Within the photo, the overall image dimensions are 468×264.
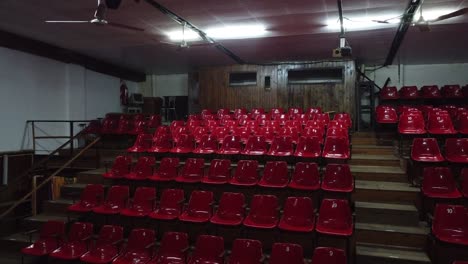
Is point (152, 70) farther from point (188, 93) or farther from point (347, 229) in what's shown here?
point (347, 229)

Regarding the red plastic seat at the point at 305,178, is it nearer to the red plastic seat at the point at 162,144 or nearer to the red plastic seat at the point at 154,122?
the red plastic seat at the point at 162,144

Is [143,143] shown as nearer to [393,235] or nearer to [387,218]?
[387,218]

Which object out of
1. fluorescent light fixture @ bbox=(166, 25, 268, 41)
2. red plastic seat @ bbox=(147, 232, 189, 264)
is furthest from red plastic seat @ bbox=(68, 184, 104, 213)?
fluorescent light fixture @ bbox=(166, 25, 268, 41)

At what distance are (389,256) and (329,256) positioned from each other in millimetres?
956

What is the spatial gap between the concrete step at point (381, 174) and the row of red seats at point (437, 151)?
38 cm

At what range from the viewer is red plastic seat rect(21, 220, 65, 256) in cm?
475

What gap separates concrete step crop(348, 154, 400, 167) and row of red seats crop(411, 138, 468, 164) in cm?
68

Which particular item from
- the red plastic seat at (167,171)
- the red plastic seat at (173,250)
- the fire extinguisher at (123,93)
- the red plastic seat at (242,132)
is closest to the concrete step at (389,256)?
the red plastic seat at (173,250)

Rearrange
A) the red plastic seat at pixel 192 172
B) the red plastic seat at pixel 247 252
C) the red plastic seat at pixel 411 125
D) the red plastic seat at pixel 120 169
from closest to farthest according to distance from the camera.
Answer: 1. the red plastic seat at pixel 247 252
2. the red plastic seat at pixel 192 172
3. the red plastic seat at pixel 120 169
4. the red plastic seat at pixel 411 125

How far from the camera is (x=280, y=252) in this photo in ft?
12.6

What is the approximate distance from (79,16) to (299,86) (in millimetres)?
6344

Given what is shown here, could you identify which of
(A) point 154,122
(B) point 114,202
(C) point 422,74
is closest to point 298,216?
(B) point 114,202

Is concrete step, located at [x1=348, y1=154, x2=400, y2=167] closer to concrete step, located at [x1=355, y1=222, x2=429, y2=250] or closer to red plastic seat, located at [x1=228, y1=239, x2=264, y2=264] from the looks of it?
concrete step, located at [x1=355, y1=222, x2=429, y2=250]

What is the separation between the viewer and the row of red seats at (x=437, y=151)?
5.36m
